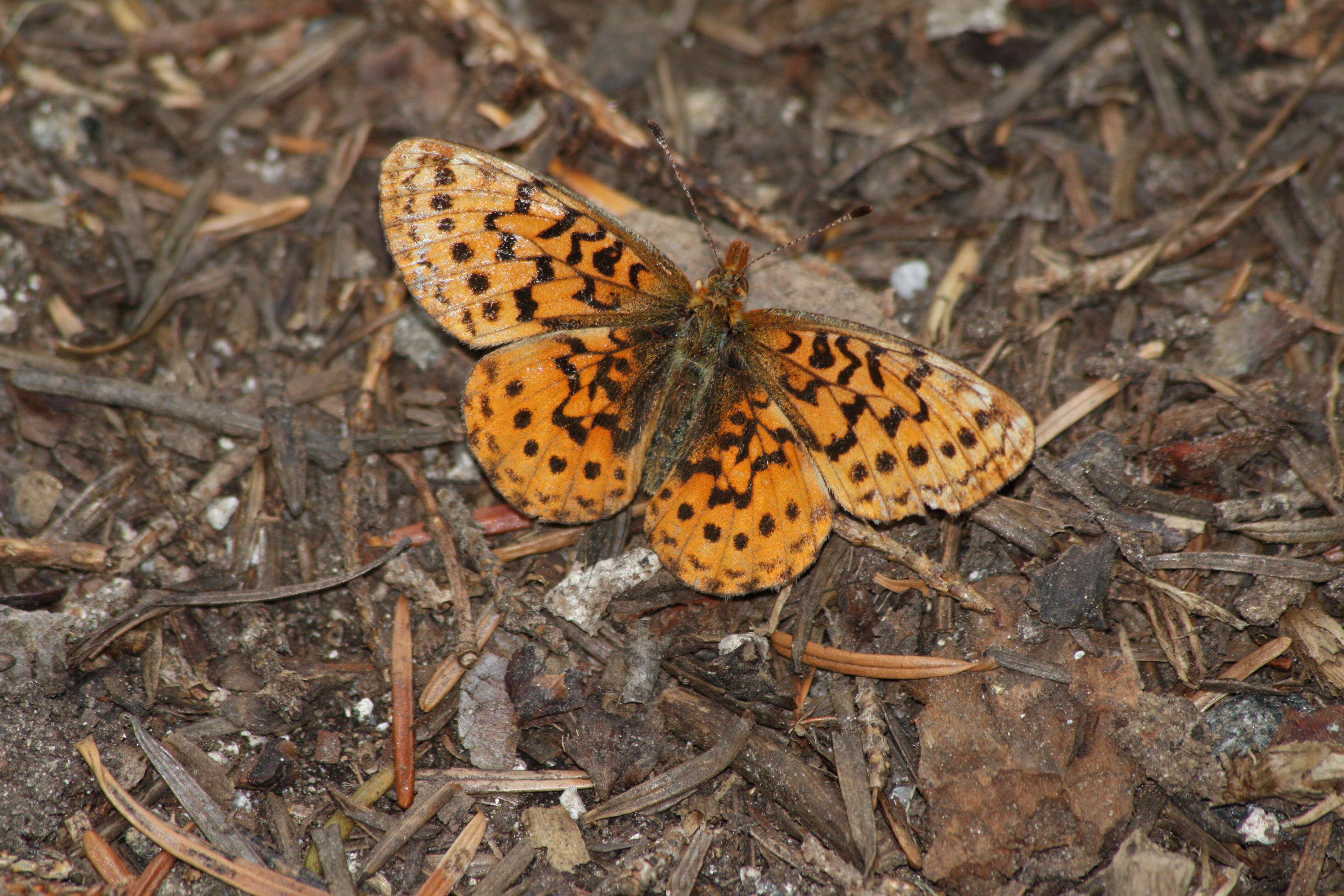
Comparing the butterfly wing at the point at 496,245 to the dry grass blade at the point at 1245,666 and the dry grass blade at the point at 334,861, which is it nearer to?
the dry grass blade at the point at 334,861

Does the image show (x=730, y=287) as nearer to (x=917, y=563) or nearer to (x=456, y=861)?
(x=917, y=563)

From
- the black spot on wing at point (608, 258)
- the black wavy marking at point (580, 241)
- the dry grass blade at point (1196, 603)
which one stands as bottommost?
the dry grass blade at point (1196, 603)

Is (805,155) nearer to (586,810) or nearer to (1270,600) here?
(1270,600)

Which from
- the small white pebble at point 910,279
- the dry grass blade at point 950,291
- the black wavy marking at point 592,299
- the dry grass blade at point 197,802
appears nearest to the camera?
the dry grass blade at point 197,802

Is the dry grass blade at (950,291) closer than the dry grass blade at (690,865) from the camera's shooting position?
No

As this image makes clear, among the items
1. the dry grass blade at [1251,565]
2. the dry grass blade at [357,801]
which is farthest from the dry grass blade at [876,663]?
the dry grass blade at [357,801]

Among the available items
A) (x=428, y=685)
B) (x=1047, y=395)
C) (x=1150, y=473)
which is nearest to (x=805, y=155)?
(x=1047, y=395)

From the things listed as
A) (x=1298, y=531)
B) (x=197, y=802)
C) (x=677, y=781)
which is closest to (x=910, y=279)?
(x=1298, y=531)
